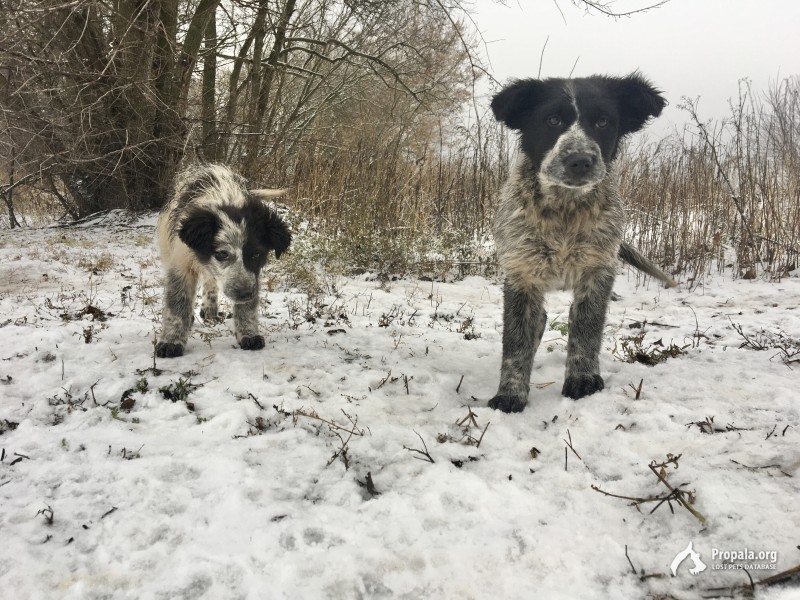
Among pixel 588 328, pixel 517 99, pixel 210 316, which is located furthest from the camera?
pixel 210 316

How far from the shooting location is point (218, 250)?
3766 millimetres

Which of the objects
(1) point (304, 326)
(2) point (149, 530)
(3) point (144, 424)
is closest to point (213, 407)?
(3) point (144, 424)

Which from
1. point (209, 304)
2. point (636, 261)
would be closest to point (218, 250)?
point (209, 304)

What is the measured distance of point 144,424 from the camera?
104 inches

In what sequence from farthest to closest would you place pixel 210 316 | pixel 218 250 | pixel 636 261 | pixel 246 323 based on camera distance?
1. pixel 210 316
2. pixel 636 261
3. pixel 246 323
4. pixel 218 250

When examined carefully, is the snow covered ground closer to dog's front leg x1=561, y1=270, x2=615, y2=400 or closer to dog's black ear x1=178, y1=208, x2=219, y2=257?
dog's front leg x1=561, y1=270, x2=615, y2=400

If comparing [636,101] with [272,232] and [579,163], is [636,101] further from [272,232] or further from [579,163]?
[272,232]

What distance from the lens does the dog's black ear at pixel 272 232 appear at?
3998 mm

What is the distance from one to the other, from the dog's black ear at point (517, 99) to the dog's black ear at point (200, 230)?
84.2 inches

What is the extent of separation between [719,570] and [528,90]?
2.80m

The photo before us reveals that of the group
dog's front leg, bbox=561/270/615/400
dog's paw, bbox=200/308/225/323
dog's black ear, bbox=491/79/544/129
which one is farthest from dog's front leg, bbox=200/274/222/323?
dog's front leg, bbox=561/270/615/400

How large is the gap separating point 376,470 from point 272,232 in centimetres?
229

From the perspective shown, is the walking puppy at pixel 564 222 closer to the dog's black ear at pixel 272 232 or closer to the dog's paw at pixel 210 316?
the dog's black ear at pixel 272 232

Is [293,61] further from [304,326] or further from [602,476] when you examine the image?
[602,476]
